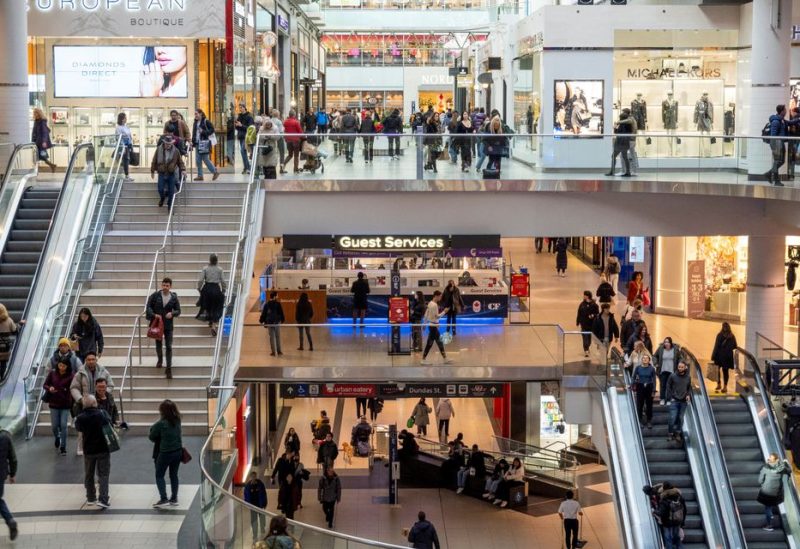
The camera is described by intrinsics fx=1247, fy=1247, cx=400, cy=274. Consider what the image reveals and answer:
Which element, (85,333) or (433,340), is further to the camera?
(433,340)

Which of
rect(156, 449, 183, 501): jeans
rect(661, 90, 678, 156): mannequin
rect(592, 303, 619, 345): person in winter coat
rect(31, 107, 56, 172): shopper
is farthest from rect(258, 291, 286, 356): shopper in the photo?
rect(661, 90, 678, 156): mannequin

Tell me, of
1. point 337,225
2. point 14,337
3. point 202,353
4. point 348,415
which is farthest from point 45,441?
point 348,415

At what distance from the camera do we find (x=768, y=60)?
78.1 ft

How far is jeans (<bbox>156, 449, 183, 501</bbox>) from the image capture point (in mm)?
13180

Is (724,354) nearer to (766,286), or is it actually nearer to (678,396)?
(678,396)

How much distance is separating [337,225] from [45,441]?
8.85 m

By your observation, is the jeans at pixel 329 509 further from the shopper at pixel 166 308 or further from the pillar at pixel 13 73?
the pillar at pixel 13 73

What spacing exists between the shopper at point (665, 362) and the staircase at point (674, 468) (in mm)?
458

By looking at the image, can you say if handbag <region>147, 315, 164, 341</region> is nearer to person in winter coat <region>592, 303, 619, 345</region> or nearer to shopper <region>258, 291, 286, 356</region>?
shopper <region>258, 291, 286, 356</region>

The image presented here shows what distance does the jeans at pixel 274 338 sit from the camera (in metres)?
22.3

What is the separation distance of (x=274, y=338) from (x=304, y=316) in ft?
6.14

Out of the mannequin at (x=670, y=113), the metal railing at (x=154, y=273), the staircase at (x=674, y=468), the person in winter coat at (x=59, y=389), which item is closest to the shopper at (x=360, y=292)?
the metal railing at (x=154, y=273)

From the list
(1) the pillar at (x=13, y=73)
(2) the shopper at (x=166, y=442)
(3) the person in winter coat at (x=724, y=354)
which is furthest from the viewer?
(1) the pillar at (x=13, y=73)

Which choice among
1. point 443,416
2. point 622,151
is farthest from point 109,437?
point 443,416
